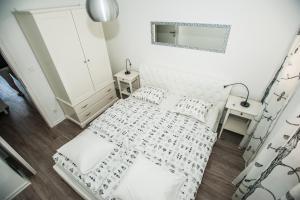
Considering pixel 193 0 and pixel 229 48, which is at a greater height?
pixel 193 0

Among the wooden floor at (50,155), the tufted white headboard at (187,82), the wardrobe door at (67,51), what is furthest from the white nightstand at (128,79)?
the wooden floor at (50,155)

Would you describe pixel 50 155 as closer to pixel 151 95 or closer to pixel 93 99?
pixel 93 99

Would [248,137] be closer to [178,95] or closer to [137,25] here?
[178,95]

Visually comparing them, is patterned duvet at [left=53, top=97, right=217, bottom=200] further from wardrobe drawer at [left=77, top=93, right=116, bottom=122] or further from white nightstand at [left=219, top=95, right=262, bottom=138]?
wardrobe drawer at [left=77, top=93, right=116, bottom=122]

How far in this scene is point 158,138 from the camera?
229cm

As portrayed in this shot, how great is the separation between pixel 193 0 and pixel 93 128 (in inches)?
99.7

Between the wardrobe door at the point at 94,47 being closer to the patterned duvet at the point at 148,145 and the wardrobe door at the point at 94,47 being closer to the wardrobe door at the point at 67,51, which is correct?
the wardrobe door at the point at 67,51

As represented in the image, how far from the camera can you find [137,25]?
3.14 m

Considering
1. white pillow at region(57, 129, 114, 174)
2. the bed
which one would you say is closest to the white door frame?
the bed

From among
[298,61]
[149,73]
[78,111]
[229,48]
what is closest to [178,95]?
[149,73]

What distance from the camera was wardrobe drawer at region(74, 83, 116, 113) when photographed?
321 centimetres

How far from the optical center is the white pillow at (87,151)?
75.6 inches

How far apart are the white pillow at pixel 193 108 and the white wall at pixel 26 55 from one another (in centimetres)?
264

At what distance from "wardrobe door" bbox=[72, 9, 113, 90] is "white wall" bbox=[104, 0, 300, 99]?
54 cm
